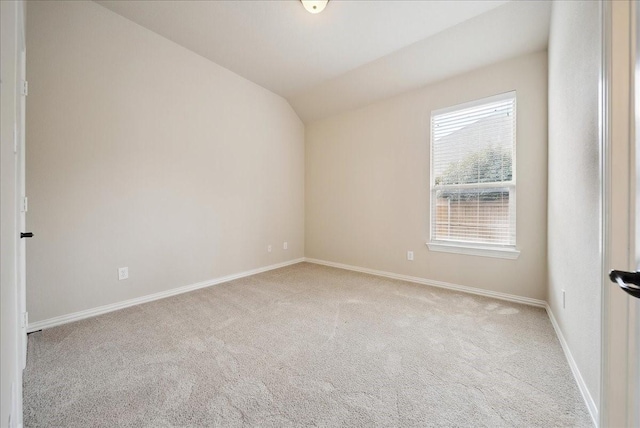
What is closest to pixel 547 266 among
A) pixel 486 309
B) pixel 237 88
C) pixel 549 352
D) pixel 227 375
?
pixel 486 309

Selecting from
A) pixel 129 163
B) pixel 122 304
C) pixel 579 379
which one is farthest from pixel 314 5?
pixel 122 304

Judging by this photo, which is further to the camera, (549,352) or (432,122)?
(432,122)

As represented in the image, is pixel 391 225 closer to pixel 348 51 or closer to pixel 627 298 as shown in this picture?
pixel 348 51

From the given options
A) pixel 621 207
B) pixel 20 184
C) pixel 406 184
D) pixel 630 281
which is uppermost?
pixel 406 184

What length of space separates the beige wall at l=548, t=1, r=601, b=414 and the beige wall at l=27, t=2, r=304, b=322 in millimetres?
3480

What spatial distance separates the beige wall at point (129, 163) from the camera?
2.22 metres

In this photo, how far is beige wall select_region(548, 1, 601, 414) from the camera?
4.14 feet

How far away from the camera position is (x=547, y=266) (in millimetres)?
2545

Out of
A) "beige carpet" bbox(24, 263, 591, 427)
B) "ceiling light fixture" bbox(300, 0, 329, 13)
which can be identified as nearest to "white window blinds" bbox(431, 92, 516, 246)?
"beige carpet" bbox(24, 263, 591, 427)

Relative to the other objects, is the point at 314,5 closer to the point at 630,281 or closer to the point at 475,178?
the point at 475,178

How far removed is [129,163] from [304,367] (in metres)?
2.66

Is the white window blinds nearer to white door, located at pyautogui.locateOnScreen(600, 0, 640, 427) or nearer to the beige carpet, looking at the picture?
the beige carpet

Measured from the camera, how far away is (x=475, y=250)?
301 centimetres

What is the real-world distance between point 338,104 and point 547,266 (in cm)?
→ 339
